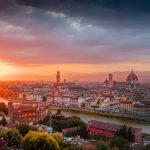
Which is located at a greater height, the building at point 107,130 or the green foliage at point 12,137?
the green foliage at point 12,137

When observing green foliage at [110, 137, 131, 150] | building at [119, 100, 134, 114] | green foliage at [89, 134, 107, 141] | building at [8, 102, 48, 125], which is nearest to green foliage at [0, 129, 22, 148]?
green foliage at [110, 137, 131, 150]

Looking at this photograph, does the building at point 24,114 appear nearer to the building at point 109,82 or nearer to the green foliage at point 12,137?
the green foliage at point 12,137

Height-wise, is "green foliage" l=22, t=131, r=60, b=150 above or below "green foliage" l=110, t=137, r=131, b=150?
above

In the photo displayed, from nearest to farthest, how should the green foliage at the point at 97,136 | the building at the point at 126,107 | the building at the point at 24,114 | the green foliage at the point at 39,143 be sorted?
the green foliage at the point at 39,143 → the green foliage at the point at 97,136 → the building at the point at 24,114 → the building at the point at 126,107

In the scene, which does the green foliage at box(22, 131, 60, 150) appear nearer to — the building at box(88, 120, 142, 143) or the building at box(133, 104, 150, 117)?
the building at box(88, 120, 142, 143)

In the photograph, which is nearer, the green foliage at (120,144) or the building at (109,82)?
the green foliage at (120,144)

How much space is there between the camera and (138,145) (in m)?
5.30

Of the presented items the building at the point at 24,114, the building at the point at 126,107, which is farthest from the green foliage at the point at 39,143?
the building at the point at 126,107

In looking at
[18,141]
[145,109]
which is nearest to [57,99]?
[145,109]

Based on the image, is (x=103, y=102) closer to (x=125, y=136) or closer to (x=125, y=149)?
(x=125, y=136)

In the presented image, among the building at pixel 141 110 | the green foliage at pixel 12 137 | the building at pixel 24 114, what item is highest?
the green foliage at pixel 12 137

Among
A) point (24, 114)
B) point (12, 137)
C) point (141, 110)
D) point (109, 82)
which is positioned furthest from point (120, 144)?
point (109, 82)

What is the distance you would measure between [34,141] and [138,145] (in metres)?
2.15

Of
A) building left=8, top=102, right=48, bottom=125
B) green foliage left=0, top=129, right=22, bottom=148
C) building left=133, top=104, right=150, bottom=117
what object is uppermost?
green foliage left=0, top=129, right=22, bottom=148
